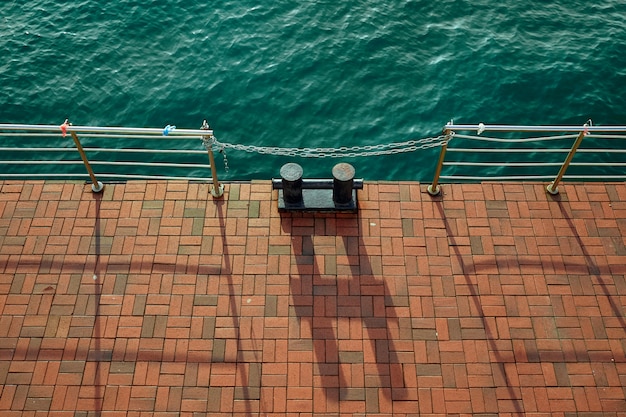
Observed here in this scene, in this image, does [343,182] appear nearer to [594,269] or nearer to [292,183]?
[292,183]

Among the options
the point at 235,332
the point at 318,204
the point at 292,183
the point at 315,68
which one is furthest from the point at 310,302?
the point at 315,68

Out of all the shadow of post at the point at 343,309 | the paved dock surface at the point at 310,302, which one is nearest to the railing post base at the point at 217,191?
the paved dock surface at the point at 310,302

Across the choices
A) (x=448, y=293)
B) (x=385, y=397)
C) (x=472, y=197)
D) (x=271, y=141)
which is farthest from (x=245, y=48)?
(x=385, y=397)

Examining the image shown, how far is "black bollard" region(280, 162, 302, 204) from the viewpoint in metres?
7.43

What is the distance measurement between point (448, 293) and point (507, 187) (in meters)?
2.15

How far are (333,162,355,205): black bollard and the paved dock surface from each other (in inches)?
11.8

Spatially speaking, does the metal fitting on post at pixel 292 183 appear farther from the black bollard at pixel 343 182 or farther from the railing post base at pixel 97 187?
the railing post base at pixel 97 187

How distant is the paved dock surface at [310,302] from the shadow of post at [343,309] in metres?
0.02

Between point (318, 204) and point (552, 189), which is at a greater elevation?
point (552, 189)

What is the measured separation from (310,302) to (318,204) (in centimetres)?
153

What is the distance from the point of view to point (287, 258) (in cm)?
741

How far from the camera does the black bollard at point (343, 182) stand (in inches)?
292

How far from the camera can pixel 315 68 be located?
13.7m

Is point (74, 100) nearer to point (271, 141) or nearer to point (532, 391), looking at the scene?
point (271, 141)
